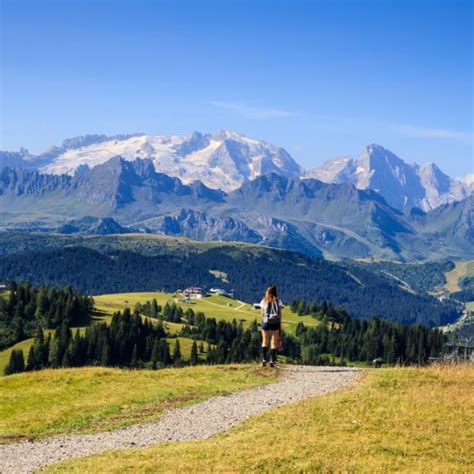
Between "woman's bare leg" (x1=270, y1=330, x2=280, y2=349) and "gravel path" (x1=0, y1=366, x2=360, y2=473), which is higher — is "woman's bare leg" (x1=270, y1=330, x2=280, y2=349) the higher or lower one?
the higher one

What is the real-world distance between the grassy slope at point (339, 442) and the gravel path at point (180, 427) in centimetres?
141

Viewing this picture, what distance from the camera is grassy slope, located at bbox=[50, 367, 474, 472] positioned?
1028 inches

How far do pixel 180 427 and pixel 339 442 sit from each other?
8.63 meters

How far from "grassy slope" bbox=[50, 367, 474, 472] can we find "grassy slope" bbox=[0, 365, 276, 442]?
690cm

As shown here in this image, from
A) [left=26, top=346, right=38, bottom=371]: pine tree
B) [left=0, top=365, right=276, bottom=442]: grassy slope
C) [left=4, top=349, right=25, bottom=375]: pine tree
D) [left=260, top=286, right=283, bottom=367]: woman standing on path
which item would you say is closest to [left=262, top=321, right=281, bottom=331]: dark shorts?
[left=260, top=286, right=283, bottom=367]: woman standing on path

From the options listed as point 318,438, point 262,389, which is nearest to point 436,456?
point 318,438

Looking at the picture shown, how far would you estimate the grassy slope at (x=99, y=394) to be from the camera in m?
35.9

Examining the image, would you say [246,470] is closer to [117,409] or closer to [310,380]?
[117,409]

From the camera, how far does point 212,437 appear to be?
31.6 m

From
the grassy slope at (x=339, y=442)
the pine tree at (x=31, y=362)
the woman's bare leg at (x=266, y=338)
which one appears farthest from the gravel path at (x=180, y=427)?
the pine tree at (x=31, y=362)

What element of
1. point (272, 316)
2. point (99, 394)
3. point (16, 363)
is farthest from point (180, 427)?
point (16, 363)

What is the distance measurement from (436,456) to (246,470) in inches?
313

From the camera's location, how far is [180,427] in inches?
1320

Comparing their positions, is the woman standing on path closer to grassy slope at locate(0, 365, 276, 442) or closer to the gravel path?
grassy slope at locate(0, 365, 276, 442)
